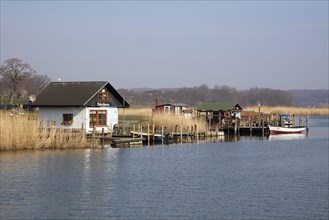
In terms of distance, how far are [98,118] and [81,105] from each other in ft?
8.23

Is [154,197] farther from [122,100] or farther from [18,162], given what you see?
[122,100]

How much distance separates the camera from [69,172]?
33344mm

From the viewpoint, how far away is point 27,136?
133ft

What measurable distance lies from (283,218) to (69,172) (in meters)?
14.5

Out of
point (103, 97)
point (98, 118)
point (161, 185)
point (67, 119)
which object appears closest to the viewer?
point (161, 185)

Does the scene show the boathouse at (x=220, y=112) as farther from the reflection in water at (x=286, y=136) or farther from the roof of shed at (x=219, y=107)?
the reflection in water at (x=286, y=136)

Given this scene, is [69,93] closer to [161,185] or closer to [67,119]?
[67,119]

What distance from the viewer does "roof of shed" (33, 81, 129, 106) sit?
50.2 metres

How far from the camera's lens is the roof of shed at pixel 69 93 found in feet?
165

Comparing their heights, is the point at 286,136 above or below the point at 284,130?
below

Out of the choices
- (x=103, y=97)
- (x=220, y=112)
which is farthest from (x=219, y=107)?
(x=103, y=97)

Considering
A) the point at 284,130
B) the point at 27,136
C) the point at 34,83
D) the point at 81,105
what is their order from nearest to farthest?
the point at 27,136 → the point at 81,105 → the point at 284,130 → the point at 34,83

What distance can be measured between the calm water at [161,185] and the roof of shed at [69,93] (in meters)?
6.78

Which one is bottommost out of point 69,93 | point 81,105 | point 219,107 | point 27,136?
point 27,136
